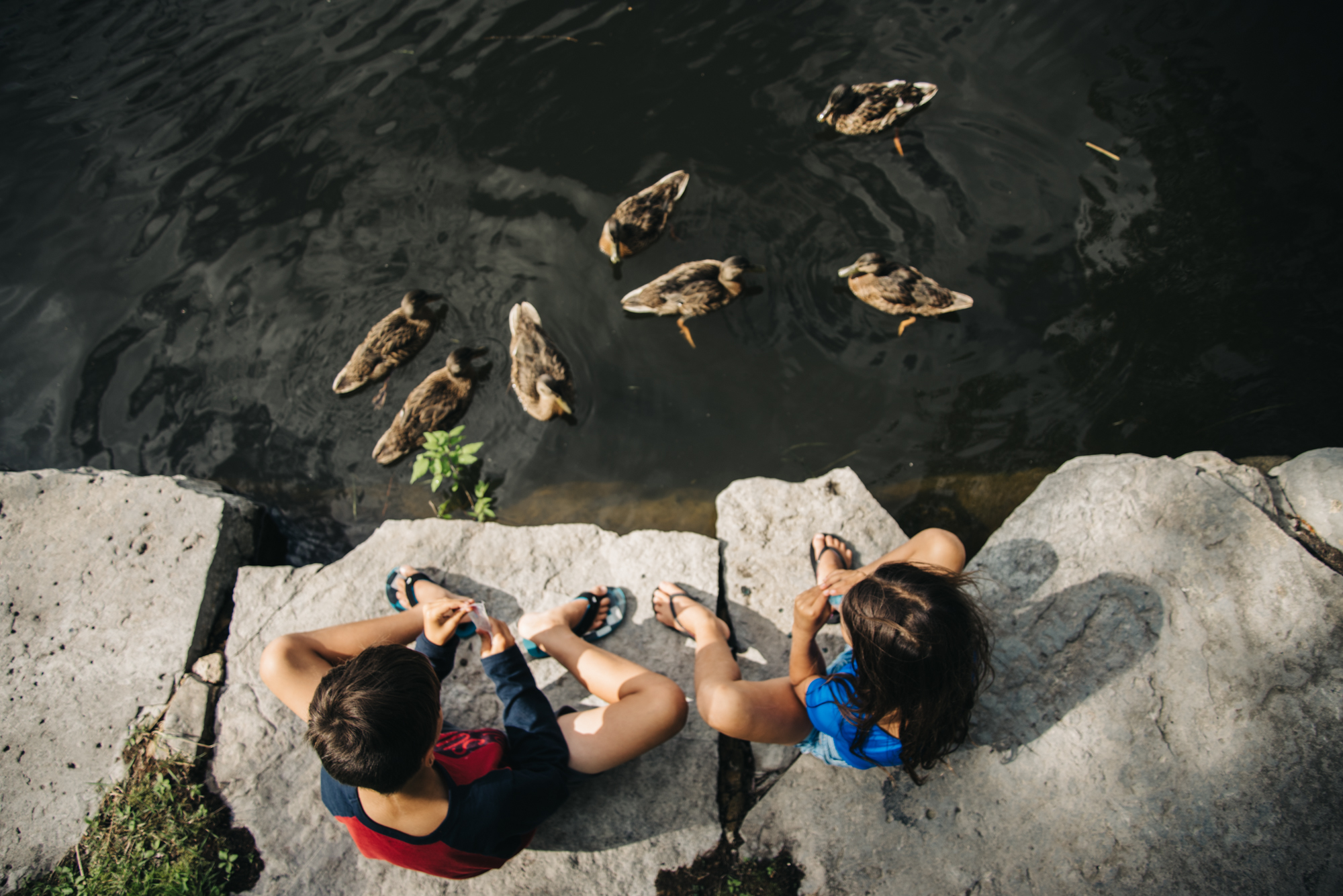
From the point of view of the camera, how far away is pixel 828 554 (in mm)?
4234

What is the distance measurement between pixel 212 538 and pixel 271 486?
0.88 metres

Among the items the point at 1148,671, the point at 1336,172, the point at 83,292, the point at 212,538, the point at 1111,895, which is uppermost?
the point at 83,292

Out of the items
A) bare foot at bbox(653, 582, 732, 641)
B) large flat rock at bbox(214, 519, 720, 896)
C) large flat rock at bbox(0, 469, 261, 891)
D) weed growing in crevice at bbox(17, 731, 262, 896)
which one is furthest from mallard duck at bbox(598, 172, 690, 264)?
weed growing in crevice at bbox(17, 731, 262, 896)

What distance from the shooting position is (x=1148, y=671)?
353 cm

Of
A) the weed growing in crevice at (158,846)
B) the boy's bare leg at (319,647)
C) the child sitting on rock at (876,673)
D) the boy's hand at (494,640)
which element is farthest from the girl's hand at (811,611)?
the weed growing in crevice at (158,846)

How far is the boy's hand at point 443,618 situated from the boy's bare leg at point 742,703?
1.36 meters

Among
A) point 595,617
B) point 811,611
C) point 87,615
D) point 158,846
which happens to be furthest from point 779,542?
point 87,615

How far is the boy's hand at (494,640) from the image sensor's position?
3418mm

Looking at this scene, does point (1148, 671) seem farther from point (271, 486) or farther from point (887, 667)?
point (271, 486)

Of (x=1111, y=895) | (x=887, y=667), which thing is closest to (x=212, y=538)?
(x=887, y=667)

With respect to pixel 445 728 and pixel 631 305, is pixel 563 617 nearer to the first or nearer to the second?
pixel 445 728

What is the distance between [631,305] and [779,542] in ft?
7.39

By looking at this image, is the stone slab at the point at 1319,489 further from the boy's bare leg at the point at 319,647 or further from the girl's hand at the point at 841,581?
the boy's bare leg at the point at 319,647

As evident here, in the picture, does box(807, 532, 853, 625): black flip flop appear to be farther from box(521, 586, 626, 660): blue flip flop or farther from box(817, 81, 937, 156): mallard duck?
box(817, 81, 937, 156): mallard duck
